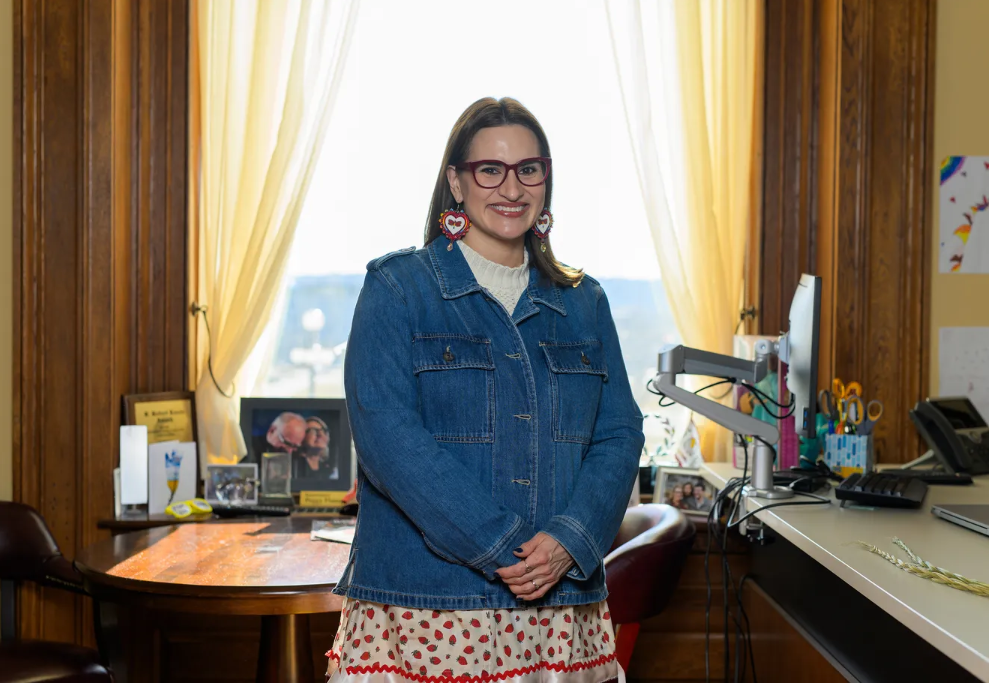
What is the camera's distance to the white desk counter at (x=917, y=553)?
48.1 inches

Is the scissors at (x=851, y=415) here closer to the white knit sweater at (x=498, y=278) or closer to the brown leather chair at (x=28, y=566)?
the white knit sweater at (x=498, y=278)

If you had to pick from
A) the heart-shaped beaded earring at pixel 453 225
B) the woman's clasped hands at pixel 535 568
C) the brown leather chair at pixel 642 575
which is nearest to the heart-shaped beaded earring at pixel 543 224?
the heart-shaped beaded earring at pixel 453 225

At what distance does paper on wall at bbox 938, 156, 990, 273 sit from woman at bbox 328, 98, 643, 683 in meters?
1.92

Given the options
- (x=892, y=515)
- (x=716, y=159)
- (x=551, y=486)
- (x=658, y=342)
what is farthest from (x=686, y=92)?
(x=551, y=486)


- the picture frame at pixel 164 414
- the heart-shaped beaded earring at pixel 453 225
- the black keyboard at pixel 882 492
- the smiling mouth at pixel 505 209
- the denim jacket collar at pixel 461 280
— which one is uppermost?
the smiling mouth at pixel 505 209

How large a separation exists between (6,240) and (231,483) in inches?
39.3

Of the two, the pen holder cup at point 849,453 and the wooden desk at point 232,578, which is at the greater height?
the pen holder cup at point 849,453

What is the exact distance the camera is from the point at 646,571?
7.33 feet

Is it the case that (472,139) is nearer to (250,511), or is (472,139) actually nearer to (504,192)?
(504,192)

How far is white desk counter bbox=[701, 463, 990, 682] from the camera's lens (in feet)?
4.01

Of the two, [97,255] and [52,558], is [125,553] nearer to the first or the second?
[52,558]

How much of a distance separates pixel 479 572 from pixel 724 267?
6.95ft

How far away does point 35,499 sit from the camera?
300cm

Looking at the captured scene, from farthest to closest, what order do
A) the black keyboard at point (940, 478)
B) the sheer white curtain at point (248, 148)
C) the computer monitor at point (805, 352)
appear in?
the sheer white curtain at point (248, 148)
the black keyboard at point (940, 478)
the computer monitor at point (805, 352)
